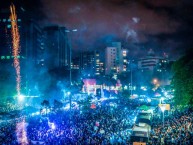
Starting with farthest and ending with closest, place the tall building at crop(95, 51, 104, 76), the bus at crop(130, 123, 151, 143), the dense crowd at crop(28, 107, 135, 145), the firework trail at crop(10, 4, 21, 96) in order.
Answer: the tall building at crop(95, 51, 104, 76)
the firework trail at crop(10, 4, 21, 96)
the bus at crop(130, 123, 151, 143)
the dense crowd at crop(28, 107, 135, 145)

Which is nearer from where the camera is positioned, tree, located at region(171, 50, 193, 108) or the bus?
the bus

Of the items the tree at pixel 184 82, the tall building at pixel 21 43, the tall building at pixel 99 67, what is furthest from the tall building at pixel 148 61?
the tree at pixel 184 82

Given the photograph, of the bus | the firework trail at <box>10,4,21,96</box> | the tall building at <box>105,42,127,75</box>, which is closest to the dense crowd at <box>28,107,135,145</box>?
the bus

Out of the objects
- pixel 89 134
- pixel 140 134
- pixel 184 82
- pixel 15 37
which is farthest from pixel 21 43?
pixel 140 134

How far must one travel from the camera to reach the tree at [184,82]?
3794 cm

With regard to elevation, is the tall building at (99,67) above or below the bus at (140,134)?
above

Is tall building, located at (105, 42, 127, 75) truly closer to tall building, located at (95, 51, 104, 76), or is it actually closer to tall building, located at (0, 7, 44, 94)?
tall building, located at (95, 51, 104, 76)

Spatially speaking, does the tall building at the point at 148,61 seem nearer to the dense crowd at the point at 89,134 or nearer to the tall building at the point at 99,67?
the tall building at the point at 99,67

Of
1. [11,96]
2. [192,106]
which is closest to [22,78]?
[11,96]

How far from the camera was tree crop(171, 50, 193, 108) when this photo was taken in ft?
124

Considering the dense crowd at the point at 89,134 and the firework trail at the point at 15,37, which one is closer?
the dense crowd at the point at 89,134

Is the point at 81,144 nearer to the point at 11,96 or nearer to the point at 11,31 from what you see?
the point at 11,96

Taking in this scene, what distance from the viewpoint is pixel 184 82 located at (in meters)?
39.7

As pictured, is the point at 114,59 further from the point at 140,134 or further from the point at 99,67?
the point at 140,134
